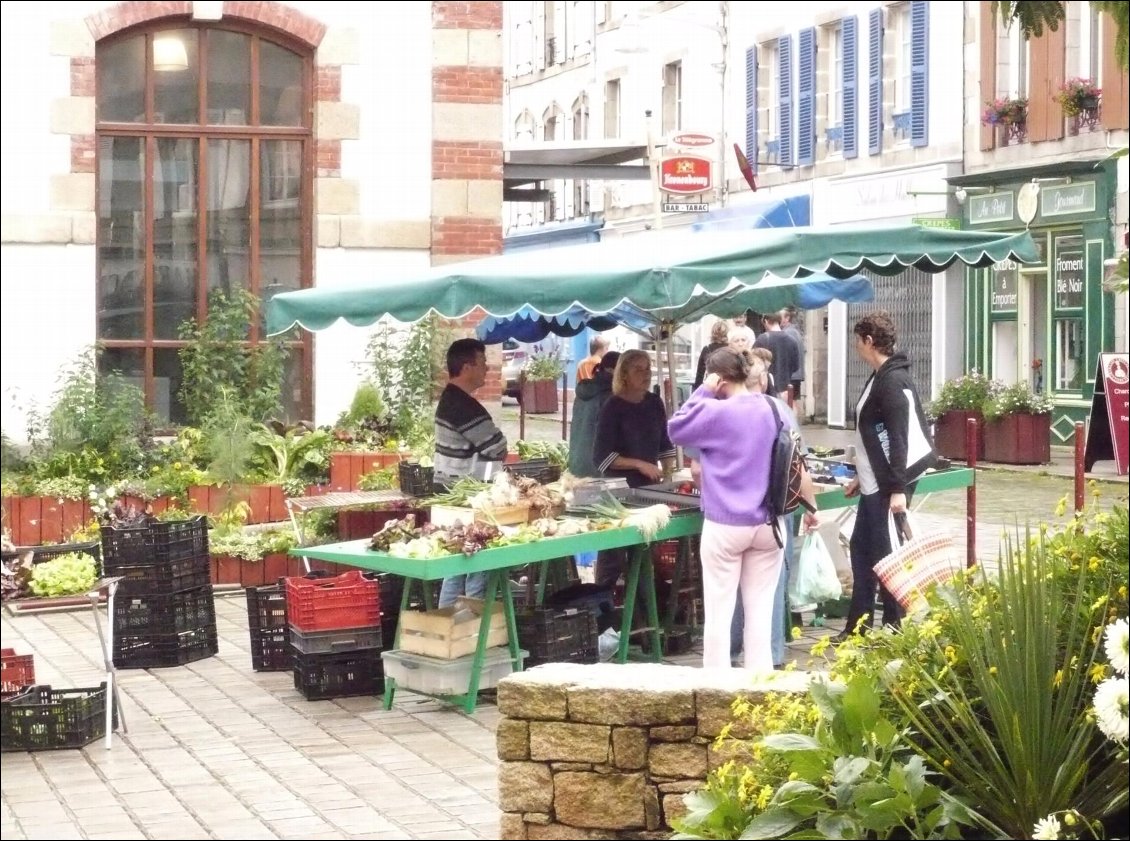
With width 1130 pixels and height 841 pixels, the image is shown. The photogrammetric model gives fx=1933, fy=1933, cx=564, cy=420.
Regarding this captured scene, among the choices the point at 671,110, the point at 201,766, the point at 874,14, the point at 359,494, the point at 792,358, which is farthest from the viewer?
the point at 671,110

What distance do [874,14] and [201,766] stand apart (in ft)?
76.3

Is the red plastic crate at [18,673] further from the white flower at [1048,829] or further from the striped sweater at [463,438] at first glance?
the white flower at [1048,829]

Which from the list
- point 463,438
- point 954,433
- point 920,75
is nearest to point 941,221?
point 920,75

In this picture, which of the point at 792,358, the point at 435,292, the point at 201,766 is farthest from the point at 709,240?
the point at 792,358

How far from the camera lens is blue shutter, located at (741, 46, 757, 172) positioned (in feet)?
103

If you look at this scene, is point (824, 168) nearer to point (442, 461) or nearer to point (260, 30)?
point (260, 30)

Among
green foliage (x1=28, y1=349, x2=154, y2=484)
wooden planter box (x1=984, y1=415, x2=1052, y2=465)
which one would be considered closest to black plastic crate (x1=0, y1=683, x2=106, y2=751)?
green foliage (x1=28, y1=349, x2=154, y2=484)

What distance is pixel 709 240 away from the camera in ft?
34.3

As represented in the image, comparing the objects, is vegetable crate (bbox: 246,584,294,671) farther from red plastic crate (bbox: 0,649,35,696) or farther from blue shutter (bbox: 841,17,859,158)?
blue shutter (bbox: 841,17,859,158)

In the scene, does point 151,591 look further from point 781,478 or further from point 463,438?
point 781,478

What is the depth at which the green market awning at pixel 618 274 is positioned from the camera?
9.91 meters

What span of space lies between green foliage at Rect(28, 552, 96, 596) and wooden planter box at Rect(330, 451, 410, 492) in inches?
206

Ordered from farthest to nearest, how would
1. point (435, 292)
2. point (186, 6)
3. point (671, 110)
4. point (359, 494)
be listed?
point (671, 110), point (186, 6), point (359, 494), point (435, 292)

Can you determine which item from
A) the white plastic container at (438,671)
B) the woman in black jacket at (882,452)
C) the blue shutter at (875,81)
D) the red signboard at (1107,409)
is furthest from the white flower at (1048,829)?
the blue shutter at (875,81)
